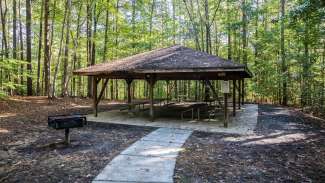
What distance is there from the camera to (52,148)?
19.6ft

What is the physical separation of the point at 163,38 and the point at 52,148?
21075 millimetres

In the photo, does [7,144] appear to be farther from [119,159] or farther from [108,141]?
[119,159]

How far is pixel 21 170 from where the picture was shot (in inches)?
178

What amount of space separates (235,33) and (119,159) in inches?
710

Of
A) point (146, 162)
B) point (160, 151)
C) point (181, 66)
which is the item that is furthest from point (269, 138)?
point (146, 162)

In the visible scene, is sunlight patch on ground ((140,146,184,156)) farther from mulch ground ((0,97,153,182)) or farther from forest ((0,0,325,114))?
forest ((0,0,325,114))

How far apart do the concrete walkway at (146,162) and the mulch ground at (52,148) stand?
24cm

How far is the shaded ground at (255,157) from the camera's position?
450cm

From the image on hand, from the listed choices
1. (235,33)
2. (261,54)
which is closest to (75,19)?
(235,33)

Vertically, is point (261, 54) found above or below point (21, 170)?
above

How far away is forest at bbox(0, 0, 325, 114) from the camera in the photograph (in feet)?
50.3

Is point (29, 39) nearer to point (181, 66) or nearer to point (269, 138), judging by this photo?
point (181, 66)

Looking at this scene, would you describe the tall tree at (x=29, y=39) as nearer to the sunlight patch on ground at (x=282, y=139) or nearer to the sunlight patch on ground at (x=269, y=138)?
the sunlight patch on ground at (x=269, y=138)

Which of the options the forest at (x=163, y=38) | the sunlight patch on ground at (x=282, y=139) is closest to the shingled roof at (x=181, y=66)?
the sunlight patch on ground at (x=282, y=139)
